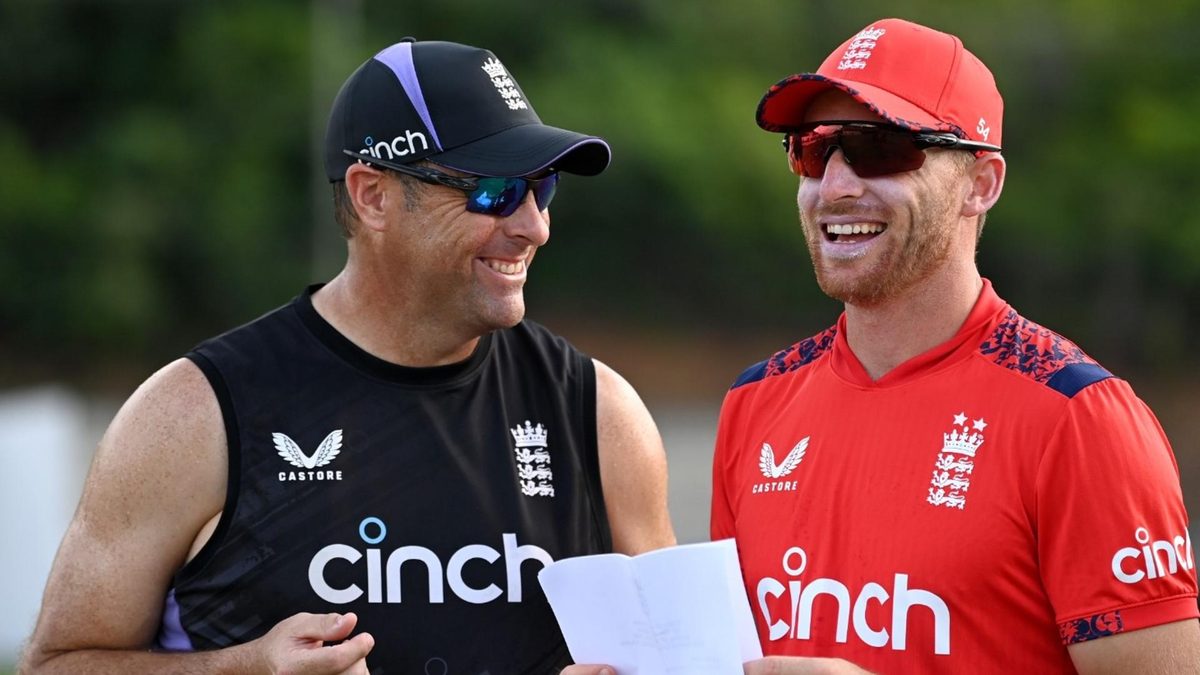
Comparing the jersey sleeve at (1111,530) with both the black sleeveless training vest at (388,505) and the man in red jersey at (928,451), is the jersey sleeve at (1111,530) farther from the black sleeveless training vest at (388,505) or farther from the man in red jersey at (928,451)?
the black sleeveless training vest at (388,505)

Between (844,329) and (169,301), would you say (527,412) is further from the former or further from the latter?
(169,301)

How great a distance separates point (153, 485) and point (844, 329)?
1579 mm

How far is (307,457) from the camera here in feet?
11.4

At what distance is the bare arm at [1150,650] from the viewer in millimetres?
2693

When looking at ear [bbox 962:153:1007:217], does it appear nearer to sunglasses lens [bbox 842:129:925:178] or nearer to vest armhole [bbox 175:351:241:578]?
sunglasses lens [bbox 842:129:925:178]

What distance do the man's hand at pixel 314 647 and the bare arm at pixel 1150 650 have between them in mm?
1456

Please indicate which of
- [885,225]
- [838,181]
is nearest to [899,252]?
[885,225]

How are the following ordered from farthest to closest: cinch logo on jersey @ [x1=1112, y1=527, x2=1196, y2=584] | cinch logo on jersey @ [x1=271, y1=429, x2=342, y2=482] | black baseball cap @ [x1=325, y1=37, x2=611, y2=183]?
1. black baseball cap @ [x1=325, y1=37, x2=611, y2=183]
2. cinch logo on jersey @ [x1=271, y1=429, x2=342, y2=482]
3. cinch logo on jersey @ [x1=1112, y1=527, x2=1196, y2=584]

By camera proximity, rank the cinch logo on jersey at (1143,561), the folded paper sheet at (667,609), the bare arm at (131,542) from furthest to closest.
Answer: the bare arm at (131,542) → the folded paper sheet at (667,609) → the cinch logo on jersey at (1143,561)

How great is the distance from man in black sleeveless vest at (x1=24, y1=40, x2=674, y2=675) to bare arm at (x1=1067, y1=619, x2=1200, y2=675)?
4.20 feet

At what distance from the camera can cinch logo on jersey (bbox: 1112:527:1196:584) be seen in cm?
269

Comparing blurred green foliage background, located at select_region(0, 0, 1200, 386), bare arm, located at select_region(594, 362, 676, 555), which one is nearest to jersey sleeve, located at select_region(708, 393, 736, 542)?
bare arm, located at select_region(594, 362, 676, 555)

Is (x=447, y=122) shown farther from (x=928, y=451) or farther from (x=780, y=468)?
(x=928, y=451)

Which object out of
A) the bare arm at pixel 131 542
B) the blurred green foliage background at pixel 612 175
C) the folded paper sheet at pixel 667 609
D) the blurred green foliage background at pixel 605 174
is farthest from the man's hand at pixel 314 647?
the blurred green foliage background at pixel 605 174
